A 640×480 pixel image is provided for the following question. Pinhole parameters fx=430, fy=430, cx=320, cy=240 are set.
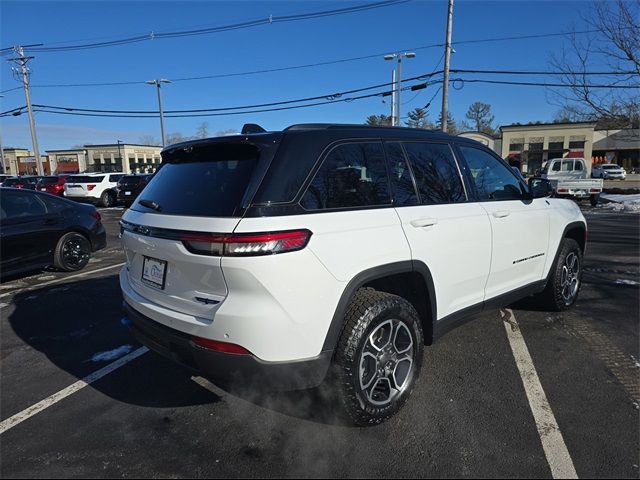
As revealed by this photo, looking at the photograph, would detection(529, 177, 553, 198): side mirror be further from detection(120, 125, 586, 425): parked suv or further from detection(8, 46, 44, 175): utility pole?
detection(8, 46, 44, 175): utility pole

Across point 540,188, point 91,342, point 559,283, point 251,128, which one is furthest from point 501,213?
point 91,342

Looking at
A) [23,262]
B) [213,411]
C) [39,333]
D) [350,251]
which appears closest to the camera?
[350,251]

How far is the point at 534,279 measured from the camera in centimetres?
420

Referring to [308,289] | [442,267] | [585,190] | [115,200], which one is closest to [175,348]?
[308,289]

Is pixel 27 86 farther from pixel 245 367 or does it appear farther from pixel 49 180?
pixel 245 367

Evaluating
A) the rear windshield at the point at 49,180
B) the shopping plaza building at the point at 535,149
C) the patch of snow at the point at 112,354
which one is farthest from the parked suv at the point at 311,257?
the shopping plaza building at the point at 535,149

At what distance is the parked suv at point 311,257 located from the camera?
229cm

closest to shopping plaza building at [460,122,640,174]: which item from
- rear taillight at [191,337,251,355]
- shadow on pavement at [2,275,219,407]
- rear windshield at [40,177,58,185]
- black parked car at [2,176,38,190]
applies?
rear windshield at [40,177,58,185]

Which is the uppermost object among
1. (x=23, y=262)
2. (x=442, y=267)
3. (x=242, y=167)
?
(x=242, y=167)

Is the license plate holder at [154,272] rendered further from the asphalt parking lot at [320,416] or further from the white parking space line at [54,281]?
the white parking space line at [54,281]

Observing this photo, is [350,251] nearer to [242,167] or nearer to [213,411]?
[242,167]

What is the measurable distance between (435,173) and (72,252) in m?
6.39

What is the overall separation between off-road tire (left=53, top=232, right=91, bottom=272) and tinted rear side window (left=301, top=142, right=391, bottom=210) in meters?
6.08

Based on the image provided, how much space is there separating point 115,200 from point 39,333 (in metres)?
19.4
